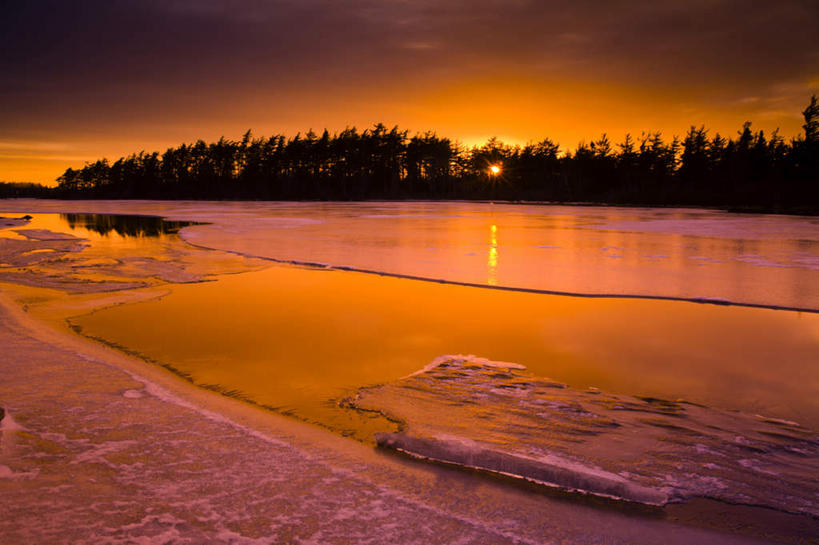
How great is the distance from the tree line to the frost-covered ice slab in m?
48.9

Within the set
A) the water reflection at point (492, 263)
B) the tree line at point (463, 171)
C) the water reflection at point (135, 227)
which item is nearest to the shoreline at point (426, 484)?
the water reflection at point (492, 263)

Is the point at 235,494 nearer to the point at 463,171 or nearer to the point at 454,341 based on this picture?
the point at 454,341

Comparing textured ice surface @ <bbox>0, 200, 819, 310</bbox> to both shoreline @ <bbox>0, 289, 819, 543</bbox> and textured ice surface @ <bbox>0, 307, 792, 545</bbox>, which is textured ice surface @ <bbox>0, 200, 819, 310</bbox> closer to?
shoreline @ <bbox>0, 289, 819, 543</bbox>

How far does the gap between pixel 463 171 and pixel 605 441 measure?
97.1 m

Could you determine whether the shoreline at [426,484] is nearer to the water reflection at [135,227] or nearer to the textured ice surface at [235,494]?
the textured ice surface at [235,494]

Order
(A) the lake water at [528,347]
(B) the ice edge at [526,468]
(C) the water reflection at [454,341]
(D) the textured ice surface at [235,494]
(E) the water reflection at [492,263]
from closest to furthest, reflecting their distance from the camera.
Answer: (D) the textured ice surface at [235,494] < (B) the ice edge at [526,468] < (A) the lake water at [528,347] < (C) the water reflection at [454,341] < (E) the water reflection at [492,263]

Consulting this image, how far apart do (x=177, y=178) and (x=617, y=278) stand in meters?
119

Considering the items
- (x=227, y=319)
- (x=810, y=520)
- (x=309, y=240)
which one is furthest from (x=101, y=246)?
(x=810, y=520)

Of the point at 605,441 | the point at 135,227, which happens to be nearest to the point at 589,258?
the point at 605,441

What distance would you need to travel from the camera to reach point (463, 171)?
319ft

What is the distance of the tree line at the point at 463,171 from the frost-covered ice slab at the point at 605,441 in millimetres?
48932

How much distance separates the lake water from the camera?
2922 mm

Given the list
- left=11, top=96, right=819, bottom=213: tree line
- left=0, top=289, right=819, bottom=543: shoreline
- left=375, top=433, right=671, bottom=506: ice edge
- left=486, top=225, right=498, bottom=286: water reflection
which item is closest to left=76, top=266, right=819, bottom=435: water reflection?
left=0, top=289, right=819, bottom=543: shoreline

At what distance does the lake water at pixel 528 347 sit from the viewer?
2.92 metres
